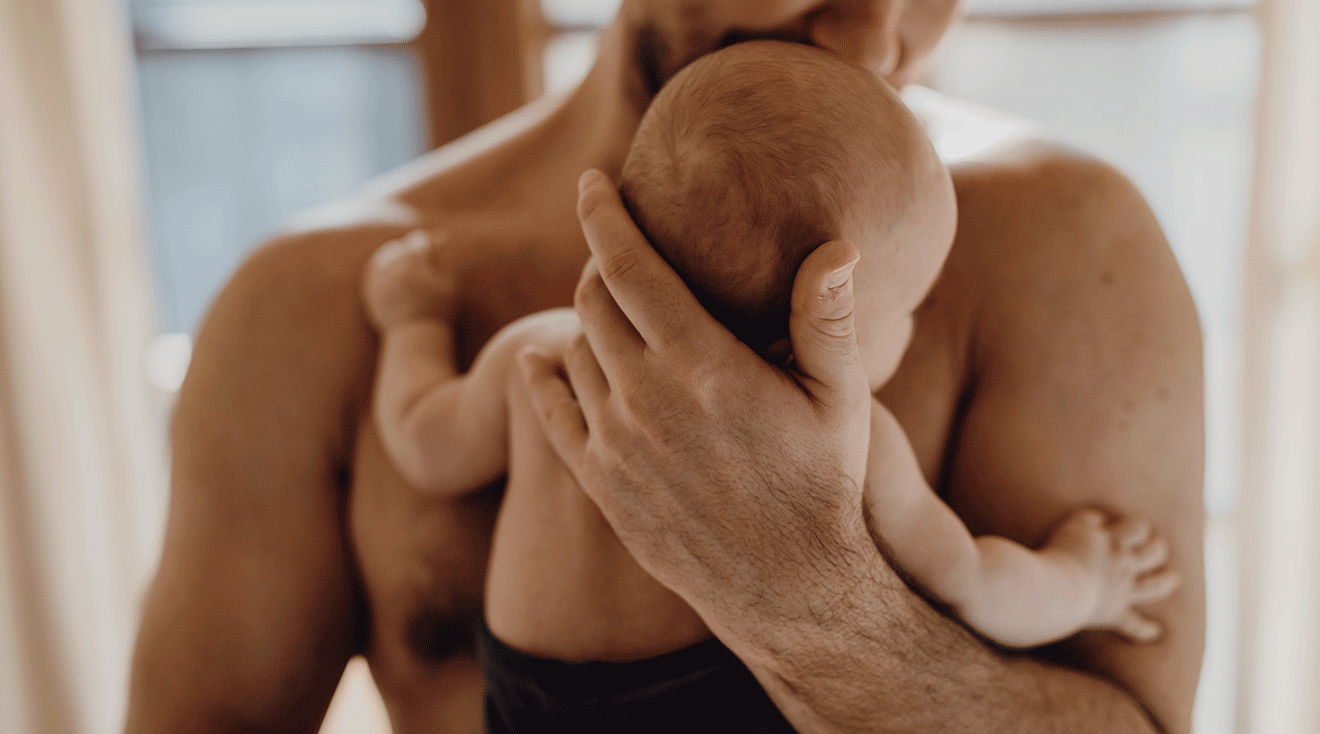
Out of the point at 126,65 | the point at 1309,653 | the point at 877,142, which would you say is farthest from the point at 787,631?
the point at 126,65

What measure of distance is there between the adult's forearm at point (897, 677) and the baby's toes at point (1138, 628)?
0.18ft

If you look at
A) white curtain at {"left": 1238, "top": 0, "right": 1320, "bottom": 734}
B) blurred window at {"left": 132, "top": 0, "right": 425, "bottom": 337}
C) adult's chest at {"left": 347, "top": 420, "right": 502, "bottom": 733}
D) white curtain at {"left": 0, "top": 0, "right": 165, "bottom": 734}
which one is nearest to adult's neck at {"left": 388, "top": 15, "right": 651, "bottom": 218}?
adult's chest at {"left": 347, "top": 420, "right": 502, "bottom": 733}

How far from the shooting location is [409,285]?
77 centimetres

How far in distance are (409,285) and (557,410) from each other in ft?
0.79

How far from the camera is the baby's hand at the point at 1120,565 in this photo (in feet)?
2.12

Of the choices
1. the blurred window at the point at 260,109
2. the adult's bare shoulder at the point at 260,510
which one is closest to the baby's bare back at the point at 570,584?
the adult's bare shoulder at the point at 260,510

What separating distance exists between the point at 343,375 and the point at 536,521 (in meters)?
0.27

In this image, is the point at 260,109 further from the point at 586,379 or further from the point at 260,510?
the point at 586,379

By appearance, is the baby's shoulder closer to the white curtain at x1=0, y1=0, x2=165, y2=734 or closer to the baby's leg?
the baby's leg

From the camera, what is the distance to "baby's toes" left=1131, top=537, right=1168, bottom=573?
2.18 ft

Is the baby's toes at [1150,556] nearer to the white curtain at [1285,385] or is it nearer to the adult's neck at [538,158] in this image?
the adult's neck at [538,158]

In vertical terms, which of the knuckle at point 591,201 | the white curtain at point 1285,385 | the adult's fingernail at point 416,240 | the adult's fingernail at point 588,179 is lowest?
the white curtain at point 1285,385

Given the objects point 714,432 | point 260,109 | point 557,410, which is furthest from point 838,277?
point 260,109

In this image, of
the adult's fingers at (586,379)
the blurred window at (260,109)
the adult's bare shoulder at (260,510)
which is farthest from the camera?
the blurred window at (260,109)
